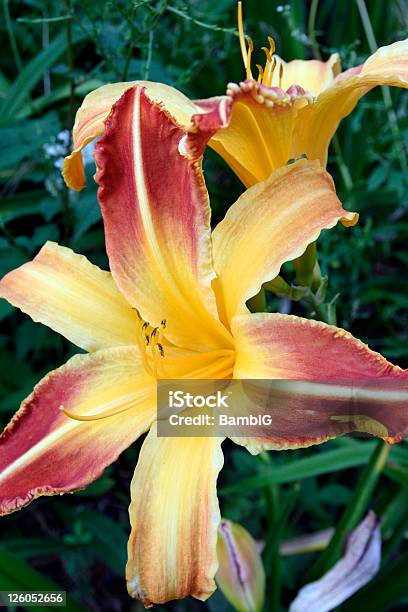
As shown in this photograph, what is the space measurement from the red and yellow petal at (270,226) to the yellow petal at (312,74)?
0.68ft

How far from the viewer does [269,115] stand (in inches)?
26.6

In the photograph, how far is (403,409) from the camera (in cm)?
60

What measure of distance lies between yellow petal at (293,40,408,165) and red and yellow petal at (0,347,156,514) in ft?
1.09

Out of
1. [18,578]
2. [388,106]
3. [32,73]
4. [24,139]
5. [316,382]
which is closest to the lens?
[316,382]

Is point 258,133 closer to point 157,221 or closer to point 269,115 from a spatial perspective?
point 269,115

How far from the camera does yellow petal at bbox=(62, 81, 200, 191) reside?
0.75 m

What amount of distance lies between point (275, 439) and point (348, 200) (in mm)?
1053

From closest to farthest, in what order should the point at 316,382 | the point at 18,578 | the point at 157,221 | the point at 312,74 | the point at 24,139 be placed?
the point at 316,382 < the point at 157,221 < the point at 312,74 < the point at 18,578 < the point at 24,139

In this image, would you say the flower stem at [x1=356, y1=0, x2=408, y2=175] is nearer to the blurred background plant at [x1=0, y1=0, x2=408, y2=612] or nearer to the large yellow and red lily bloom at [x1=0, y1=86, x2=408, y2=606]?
the blurred background plant at [x1=0, y1=0, x2=408, y2=612]

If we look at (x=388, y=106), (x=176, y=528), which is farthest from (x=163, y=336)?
(x=388, y=106)

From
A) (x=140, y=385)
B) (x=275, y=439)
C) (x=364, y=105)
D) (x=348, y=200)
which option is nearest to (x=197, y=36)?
(x=364, y=105)

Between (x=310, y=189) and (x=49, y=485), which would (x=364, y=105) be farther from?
(x=49, y=485)

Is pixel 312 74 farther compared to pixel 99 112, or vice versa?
pixel 312 74

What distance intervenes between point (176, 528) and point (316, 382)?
0.21m
